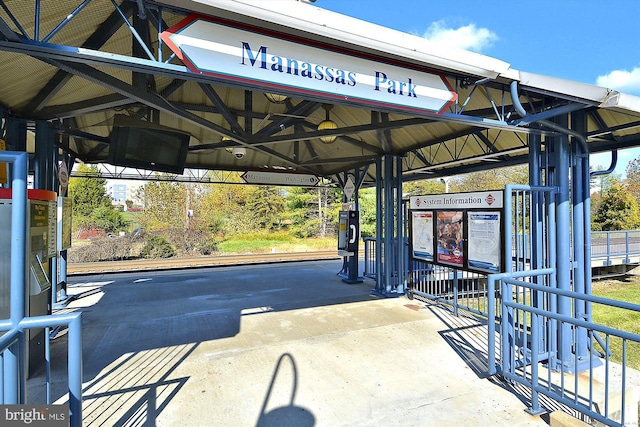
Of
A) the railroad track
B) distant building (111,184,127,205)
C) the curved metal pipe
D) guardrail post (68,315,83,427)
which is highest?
distant building (111,184,127,205)

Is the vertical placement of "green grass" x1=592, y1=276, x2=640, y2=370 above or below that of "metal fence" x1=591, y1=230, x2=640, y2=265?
below

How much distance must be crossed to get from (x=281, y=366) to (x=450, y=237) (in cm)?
313

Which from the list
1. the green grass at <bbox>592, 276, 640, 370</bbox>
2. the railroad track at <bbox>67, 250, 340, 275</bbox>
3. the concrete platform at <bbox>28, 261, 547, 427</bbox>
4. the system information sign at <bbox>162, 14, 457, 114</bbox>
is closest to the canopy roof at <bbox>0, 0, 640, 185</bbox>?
the system information sign at <bbox>162, 14, 457, 114</bbox>

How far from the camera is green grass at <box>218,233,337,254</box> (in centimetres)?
2198

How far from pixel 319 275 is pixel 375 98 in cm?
717

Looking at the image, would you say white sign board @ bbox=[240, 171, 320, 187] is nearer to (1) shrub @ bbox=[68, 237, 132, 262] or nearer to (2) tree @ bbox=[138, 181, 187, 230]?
(1) shrub @ bbox=[68, 237, 132, 262]

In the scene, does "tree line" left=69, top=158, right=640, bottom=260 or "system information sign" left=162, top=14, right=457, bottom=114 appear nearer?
"system information sign" left=162, top=14, right=457, bottom=114

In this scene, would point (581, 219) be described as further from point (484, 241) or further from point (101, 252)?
point (101, 252)

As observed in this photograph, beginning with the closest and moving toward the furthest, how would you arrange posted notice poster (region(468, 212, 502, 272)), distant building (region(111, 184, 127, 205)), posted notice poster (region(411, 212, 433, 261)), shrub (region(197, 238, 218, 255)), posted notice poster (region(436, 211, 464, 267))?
posted notice poster (region(468, 212, 502, 272)), posted notice poster (region(436, 211, 464, 267)), posted notice poster (region(411, 212, 433, 261)), shrub (region(197, 238, 218, 255)), distant building (region(111, 184, 127, 205))

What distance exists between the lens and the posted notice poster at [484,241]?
4.28 meters

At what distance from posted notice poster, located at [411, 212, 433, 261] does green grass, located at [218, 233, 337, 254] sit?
623 inches

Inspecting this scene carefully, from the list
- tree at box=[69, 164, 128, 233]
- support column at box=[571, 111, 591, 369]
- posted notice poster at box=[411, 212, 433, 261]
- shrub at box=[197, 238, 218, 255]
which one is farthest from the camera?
tree at box=[69, 164, 128, 233]

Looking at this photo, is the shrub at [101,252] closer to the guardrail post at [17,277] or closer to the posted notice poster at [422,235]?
the posted notice poster at [422,235]

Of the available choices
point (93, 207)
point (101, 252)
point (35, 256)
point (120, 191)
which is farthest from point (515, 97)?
point (120, 191)
